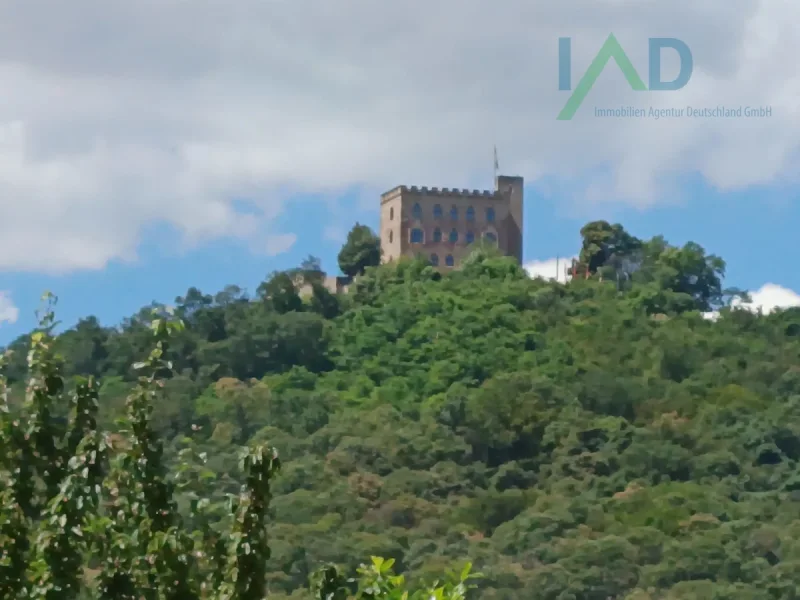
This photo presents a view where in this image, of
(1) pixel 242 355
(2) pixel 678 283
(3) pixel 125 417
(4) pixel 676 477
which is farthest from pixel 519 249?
(3) pixel 125 417

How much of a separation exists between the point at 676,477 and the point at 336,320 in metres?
16.4

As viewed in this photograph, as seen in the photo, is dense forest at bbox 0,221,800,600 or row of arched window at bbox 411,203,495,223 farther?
row of arched window at bbox 411,203,495,223

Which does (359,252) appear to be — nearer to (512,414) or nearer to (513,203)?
(513,203)

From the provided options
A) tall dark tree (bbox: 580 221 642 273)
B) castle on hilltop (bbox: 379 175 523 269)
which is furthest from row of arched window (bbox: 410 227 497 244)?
tall dark tree (bbox: 580 221 642 273)

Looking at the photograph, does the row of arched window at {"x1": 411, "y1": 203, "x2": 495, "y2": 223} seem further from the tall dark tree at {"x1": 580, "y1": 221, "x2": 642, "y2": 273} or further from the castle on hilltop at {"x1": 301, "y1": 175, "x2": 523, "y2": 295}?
the tall dark tree at {"x1": 580, "y1": 221, "x2": 642, "y2": 273}

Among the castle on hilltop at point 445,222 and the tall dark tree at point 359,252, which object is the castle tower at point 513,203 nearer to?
the castle on hilltop at point 445,222

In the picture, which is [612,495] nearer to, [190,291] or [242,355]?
[242,355]

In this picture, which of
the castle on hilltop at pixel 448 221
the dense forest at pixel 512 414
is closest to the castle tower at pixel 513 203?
the castle on hilltop at pixel 448 221

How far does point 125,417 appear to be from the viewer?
728 centimetres

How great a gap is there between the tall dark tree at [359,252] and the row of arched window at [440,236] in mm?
809

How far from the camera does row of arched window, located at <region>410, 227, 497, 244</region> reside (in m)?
59.5

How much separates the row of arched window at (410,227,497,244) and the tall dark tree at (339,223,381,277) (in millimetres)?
809

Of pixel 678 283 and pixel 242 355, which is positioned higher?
pixel 678 283

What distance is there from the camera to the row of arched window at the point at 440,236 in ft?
195
